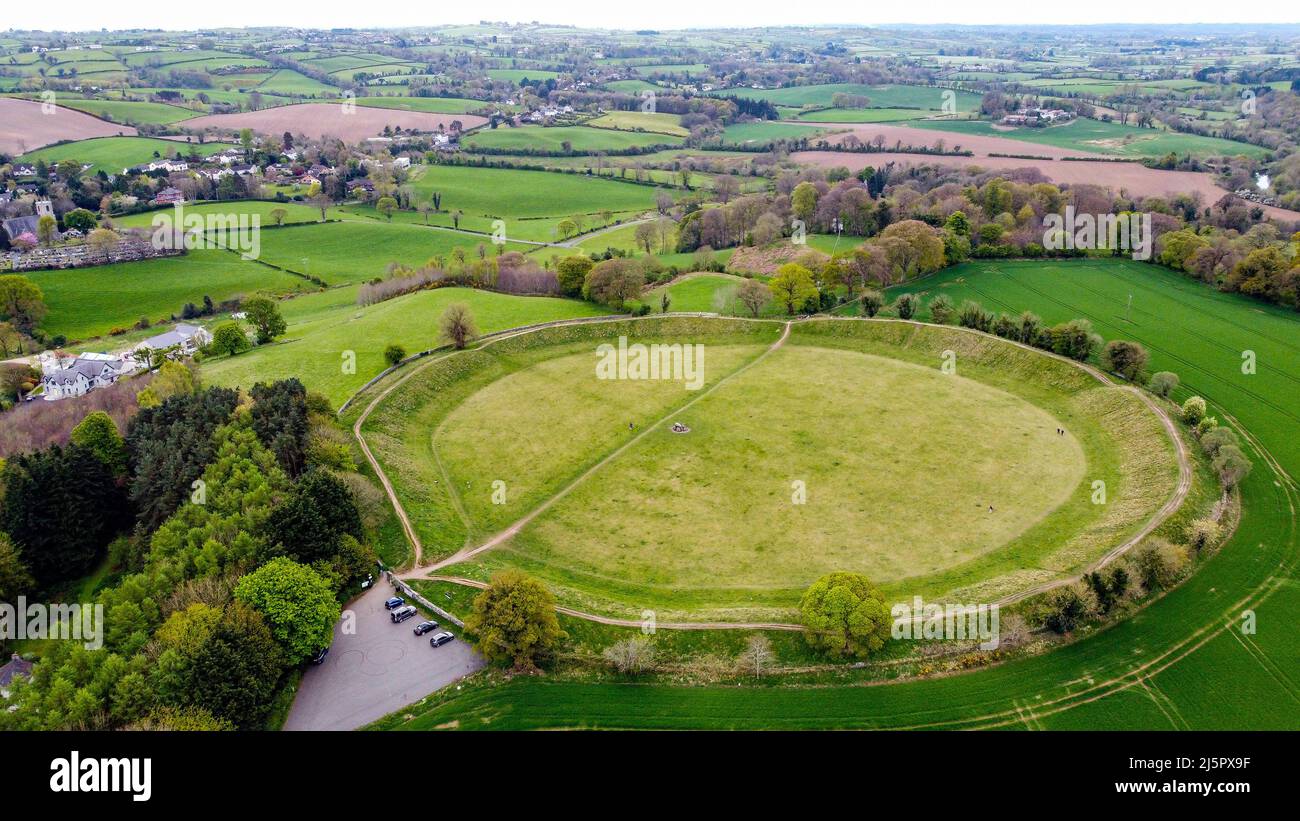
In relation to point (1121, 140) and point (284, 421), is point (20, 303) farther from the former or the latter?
point (1121, 140)

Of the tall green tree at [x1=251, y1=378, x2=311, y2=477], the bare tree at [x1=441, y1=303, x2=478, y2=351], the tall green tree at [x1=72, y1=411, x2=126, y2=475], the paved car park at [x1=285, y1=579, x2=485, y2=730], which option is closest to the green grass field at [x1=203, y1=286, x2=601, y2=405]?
the bare tree at [x1=441, y1=303, x2=478, y2=351]

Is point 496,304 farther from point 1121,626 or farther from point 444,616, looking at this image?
point 1121,626

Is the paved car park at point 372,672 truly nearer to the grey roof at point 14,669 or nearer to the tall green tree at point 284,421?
the grey roof at point 14,669

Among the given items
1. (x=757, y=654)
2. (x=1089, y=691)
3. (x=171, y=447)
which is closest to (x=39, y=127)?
(x=171, y=447)

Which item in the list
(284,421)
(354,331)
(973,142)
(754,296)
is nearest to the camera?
(284,421)

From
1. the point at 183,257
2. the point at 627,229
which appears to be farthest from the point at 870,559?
the point at 183,257

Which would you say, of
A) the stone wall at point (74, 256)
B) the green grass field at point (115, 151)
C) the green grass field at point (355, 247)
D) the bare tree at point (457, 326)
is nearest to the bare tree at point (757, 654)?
the bare tree at point (457, 326)

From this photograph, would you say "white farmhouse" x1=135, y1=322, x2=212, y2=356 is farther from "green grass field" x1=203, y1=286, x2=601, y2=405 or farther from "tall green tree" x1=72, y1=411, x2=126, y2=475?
"tall green tree" x1=72, y1=411, x2=126, y2=475
